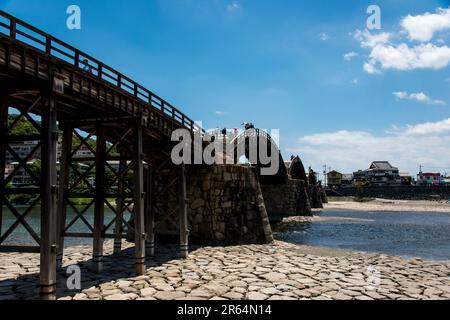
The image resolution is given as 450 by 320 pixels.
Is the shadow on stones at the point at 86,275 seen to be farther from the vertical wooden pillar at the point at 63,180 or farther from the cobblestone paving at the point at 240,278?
the vertical wooden pillar at the point at 63,180

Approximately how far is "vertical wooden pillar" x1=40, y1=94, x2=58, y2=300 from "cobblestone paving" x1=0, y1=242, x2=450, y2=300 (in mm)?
1176

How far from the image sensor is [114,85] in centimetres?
1105

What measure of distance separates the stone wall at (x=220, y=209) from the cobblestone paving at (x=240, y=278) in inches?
100

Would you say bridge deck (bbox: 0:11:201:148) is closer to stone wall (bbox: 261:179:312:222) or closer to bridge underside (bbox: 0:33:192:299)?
bridge underside (bbox: 0:33:192:299)

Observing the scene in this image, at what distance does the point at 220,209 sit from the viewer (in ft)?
62.4

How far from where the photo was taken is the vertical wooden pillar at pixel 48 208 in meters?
7.66

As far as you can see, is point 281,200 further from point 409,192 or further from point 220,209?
point 409,192

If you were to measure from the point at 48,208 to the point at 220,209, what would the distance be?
12.0 metres

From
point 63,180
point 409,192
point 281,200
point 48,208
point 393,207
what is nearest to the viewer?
point 48,208

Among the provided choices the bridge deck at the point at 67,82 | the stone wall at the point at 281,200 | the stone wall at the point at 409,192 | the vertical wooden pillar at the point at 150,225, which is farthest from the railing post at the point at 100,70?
the stone wall at the point at 409,192

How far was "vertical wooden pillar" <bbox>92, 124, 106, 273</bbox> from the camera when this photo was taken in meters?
11.5

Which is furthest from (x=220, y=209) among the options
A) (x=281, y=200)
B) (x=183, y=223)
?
(x=281, y=200)

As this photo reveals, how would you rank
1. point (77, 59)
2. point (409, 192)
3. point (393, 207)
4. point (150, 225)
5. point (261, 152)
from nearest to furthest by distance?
point (77, 59)
point (150, 225)
point (261, 152)
point (393, 207)
point (409, 192)
